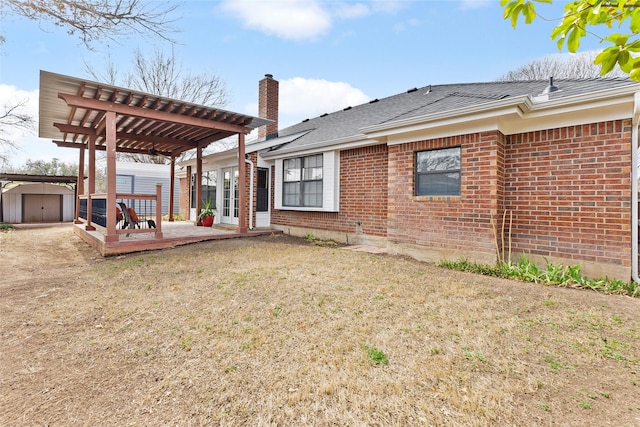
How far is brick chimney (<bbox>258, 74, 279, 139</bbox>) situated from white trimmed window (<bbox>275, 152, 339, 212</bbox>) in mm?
3313

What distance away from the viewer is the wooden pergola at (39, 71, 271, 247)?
6.17 metres

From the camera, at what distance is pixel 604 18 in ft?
5.59

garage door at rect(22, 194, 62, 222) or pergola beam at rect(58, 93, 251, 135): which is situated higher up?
pergola beam at rect(58, 93, 251, 135)

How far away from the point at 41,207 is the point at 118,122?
10415 millimetres

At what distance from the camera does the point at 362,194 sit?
25.5ft

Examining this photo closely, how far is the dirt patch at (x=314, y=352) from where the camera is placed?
1881 mm

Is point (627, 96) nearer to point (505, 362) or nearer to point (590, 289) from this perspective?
point (590, 289)

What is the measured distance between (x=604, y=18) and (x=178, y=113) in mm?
7938

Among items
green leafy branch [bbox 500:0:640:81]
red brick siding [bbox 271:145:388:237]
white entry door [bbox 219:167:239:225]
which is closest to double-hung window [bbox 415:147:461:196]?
red brick siding [bbox 271:145:388:237]

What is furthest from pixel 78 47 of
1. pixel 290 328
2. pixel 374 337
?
pixel 374 337

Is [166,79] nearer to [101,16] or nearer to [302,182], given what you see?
[101,16]

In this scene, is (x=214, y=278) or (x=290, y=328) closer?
(x=290, y=328)

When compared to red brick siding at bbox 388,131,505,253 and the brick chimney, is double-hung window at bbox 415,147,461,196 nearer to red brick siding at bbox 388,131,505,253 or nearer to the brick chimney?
red brick siding at bbox 388,131,505,253

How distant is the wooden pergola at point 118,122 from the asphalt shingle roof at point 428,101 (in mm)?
2367
